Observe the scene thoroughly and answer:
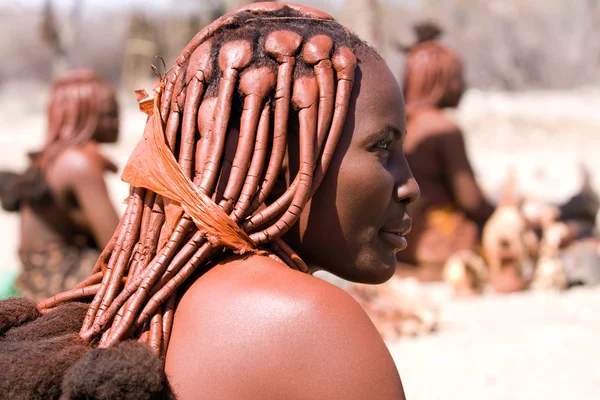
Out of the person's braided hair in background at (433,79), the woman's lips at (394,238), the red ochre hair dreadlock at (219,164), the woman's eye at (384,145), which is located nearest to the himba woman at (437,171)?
the person's braided hair in background at (433,79)

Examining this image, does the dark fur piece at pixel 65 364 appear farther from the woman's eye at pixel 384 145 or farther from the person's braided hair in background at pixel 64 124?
the person's braided hair in background at pixel 64 124

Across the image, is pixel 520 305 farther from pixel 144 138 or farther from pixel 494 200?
pixel 144 138

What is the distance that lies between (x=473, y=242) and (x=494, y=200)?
26.8 inches

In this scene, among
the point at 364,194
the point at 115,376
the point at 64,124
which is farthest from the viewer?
the point at 64,124

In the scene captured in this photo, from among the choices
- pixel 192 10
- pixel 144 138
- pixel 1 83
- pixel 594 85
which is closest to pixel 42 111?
pixel 192 10

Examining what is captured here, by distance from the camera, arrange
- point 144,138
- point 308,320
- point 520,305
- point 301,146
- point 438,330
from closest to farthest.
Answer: point 308,320, point 301,146, point 144,138, point 438,330, point 520,305

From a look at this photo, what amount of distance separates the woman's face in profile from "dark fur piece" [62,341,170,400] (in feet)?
1.86

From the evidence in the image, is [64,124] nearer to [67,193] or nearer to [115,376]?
[67,193]

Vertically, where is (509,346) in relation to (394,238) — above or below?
below

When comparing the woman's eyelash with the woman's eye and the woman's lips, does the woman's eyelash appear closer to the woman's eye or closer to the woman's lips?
the woman's eye

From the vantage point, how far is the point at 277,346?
1687mm

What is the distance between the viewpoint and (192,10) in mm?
34750

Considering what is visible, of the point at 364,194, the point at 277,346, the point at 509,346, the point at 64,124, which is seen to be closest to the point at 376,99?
the point at 364,194

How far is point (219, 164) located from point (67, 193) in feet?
14.3
